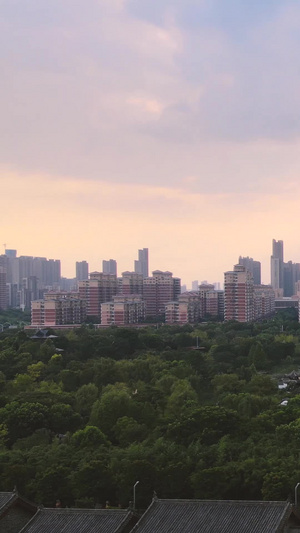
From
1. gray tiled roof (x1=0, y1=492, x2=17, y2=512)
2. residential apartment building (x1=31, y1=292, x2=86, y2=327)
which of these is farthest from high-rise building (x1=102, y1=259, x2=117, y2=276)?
gray tiled roof (x1=0, y1=492, x2=17, y2=512)

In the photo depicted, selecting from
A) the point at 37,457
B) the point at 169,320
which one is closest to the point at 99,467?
the point at 37,457

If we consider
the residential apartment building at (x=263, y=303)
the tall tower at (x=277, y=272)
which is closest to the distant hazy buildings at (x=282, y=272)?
the tall tower at (x=277, y=272)

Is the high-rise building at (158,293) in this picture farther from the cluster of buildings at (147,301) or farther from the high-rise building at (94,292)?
the high-rise building at (94,292)

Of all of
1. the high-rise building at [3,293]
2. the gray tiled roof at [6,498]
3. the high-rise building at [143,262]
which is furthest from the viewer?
the high-rise building at [143,262]

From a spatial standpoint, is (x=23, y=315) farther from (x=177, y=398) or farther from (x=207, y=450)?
(x=207, y=450)

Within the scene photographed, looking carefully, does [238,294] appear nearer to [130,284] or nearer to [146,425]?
[130,284]

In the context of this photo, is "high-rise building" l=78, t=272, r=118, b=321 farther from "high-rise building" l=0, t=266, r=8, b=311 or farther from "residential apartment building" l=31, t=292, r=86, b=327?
"high-rise building" l=0, t=266, r=8, b=311
